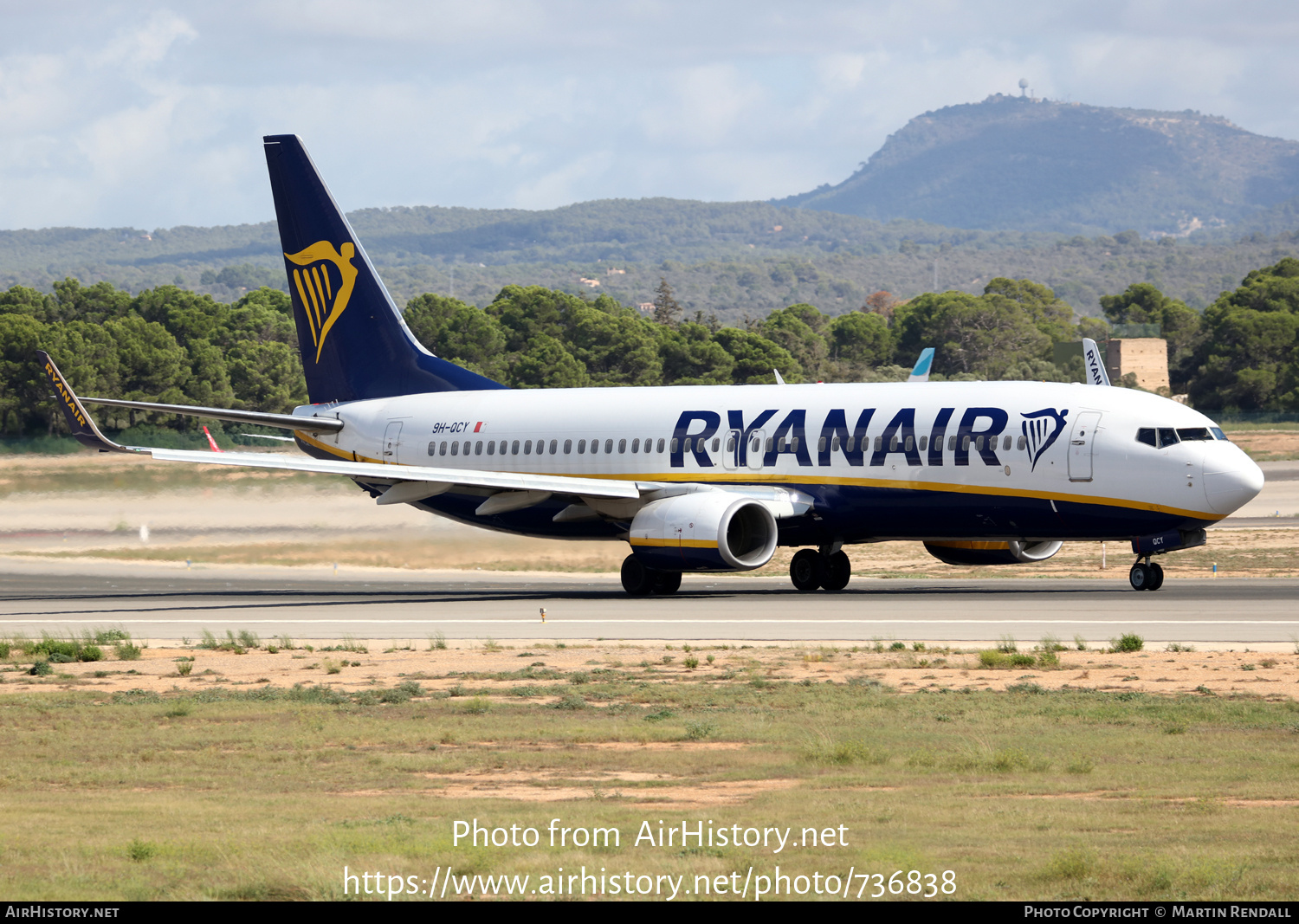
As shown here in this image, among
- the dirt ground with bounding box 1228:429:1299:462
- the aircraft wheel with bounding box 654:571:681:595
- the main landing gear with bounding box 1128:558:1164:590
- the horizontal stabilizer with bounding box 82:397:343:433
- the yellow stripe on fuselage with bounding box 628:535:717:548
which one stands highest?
the horizontal stabilizer with bounding box 82:397:343:433

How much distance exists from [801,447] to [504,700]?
1626 cm

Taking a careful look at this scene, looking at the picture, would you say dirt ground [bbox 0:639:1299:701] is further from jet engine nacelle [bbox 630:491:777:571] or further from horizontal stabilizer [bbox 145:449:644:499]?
horizontal stabilizer [bbox 145:449:644:499]

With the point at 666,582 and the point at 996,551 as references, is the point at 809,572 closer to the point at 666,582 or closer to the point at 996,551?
the point at 666,582

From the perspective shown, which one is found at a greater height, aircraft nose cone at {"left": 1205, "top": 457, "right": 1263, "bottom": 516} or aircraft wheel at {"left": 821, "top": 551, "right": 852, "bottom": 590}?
aircraft nose cone at {"left": 1205, "top": 457, "right": 1263, "bottom": 516}

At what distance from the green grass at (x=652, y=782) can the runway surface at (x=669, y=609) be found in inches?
286

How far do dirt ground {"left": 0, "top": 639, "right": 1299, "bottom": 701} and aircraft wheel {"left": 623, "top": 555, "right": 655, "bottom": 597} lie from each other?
10122 mm

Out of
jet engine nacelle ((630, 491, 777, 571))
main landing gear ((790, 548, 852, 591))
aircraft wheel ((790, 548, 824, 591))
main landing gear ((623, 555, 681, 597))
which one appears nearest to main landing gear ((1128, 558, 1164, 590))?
main landing gear ((790, 548, 852, 591))

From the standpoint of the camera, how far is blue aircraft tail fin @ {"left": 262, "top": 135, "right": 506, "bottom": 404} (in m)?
43.8

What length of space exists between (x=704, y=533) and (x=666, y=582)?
12.5ft

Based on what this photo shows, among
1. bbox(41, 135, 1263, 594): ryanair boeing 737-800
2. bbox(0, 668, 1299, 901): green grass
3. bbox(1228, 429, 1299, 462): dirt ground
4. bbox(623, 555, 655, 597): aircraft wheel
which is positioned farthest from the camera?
bbox(1228, 429, 1299, 462): dirt ground

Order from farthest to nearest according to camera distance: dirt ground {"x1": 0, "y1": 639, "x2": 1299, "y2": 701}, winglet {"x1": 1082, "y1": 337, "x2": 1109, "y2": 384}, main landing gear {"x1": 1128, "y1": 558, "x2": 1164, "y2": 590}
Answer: winglet {"x1": 1082, "y1": 337, "x2": 1109, "y2": 384} → main landing gear {"x1": 1128, "y1": 558, "x2": 1164, "y2": 590} → dirt ground {"x1": 0, "y1": 639, "x2": 1299, "y2": 701}

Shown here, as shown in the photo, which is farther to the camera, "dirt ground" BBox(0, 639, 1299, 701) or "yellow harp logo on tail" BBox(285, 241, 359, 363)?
"yellow harp logo on tail" BBox(285, 241, 359, 363)

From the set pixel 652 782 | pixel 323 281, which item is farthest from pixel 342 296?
pixel 652 782

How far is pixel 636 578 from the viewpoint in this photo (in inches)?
1474
